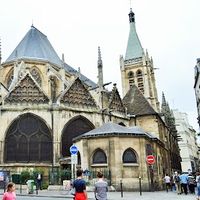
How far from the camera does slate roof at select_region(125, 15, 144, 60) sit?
55.8 metres

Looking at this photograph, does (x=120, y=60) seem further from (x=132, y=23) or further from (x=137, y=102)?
(x=137, y=102)

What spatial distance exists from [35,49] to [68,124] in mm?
14331

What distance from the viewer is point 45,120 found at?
27000 mm

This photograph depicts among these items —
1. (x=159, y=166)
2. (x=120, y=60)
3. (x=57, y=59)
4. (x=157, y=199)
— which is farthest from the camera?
(x=120, y=60)

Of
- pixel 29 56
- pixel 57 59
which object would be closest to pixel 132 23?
pixel 57 59

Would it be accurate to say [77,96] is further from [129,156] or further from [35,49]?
[35,49]

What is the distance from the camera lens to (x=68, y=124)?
2764 cm

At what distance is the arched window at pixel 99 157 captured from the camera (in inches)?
812

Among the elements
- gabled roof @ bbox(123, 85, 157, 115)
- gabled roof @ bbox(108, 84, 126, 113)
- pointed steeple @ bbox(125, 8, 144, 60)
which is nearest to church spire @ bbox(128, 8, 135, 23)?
pointed steeple @ bbox(125, 8, 144, 60)

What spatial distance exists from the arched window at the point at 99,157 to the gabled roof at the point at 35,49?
62.2ft

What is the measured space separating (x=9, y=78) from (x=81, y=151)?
58.8 ft

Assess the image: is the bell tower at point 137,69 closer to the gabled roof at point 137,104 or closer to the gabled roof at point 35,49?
the gabled roof at point 137,104

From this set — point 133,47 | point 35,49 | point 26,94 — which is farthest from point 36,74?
point 133,47

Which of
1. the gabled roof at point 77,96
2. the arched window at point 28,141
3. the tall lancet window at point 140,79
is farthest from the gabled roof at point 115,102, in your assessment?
the tall lancet window at point 140,79
